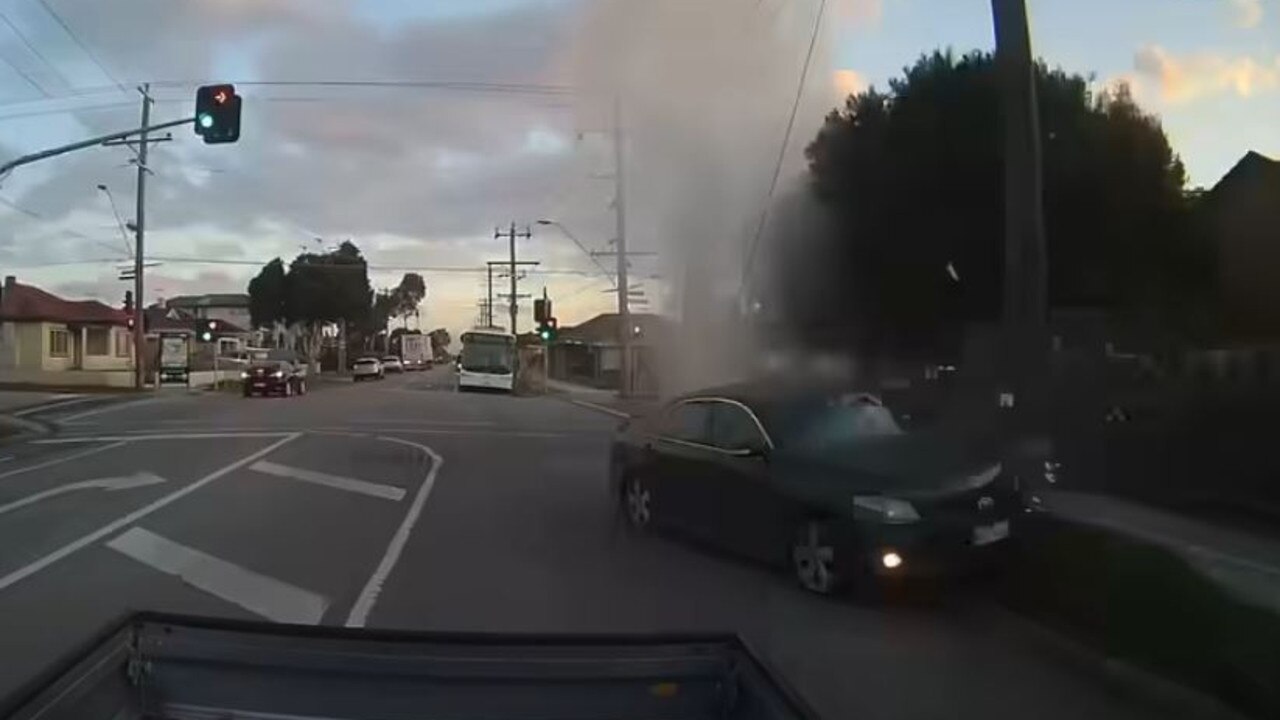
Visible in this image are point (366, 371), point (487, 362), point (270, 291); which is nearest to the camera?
point (487, 362)

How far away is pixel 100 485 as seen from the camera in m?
15.5

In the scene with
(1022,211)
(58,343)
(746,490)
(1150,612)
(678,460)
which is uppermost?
(1022,211)

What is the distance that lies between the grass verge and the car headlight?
0.85 metres

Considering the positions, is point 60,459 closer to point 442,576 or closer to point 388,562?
point 388,562

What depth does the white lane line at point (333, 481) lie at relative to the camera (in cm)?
1473

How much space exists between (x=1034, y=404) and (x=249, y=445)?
52.6ft

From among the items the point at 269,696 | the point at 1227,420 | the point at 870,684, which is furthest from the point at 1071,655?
the point at 1227,420

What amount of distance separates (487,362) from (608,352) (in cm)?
1292

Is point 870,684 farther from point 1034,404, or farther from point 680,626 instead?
point 1034,404

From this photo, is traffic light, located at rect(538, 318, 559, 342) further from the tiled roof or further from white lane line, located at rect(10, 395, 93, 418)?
the tiled roof

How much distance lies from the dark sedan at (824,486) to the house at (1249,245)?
27.0 ft

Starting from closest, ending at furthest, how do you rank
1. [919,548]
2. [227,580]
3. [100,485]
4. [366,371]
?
[919,548] → [227,580] → [100,485] → [366,371]

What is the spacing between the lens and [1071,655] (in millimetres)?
6781

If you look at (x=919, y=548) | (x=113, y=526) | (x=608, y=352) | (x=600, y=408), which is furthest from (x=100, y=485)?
(x=608, y=352)
